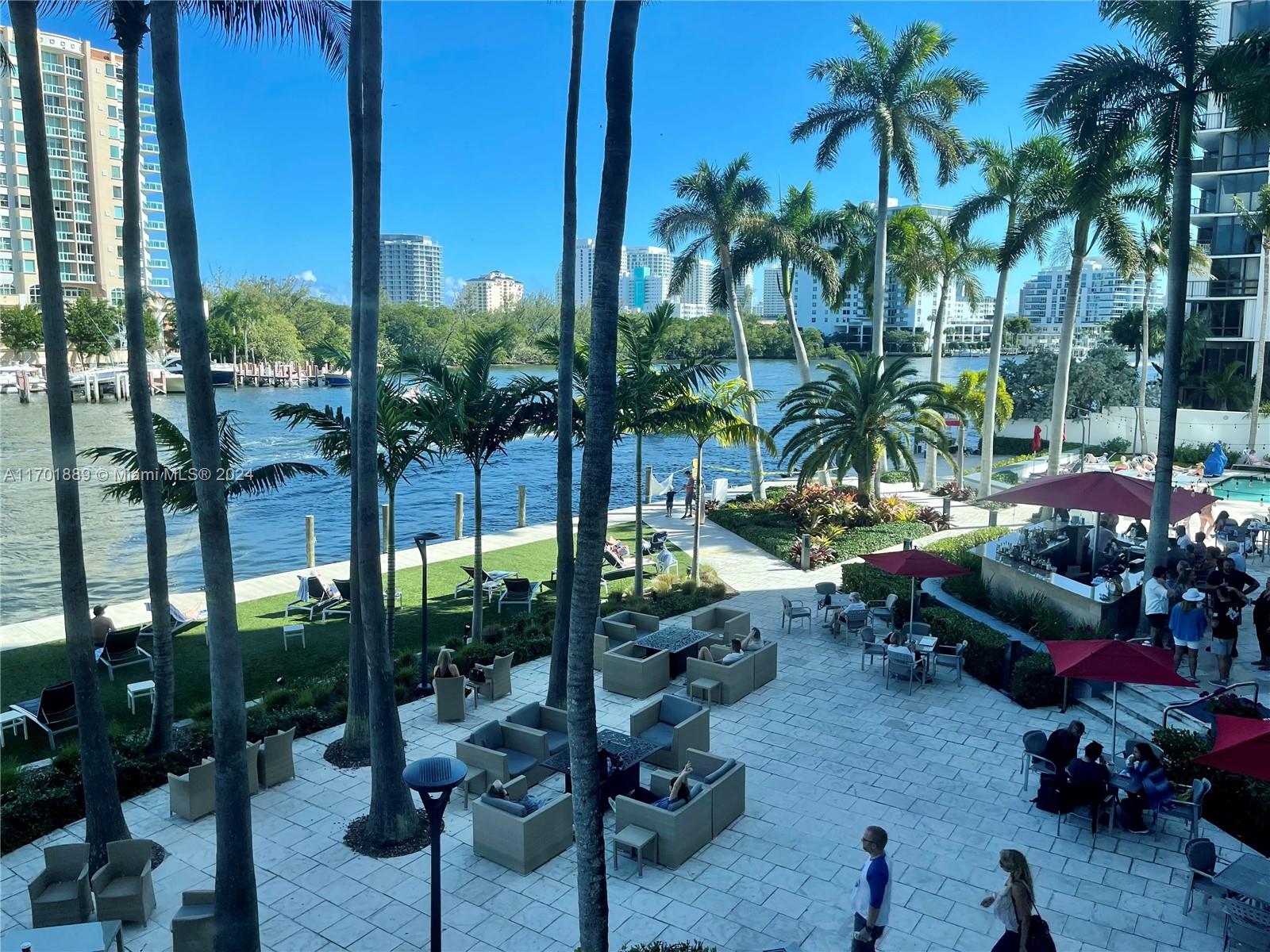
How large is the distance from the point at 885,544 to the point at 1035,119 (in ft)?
37.4

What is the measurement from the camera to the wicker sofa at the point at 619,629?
606 inches

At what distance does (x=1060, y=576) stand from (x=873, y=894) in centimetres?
1092

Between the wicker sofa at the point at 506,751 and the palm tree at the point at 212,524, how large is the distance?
332cm

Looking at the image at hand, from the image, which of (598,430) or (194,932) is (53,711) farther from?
(598,430)

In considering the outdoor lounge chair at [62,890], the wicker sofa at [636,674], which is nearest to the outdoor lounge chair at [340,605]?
the wicker sofa at [636,674]

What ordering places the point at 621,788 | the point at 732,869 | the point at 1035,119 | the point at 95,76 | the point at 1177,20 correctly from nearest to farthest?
the point at 732,869, the point at 621,788, the point at 1177,20, the point at 1035,119, the point at 95,76

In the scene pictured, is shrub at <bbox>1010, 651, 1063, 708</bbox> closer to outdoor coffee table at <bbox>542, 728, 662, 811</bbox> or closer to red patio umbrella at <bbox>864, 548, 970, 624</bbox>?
red patio umbrella at <bbox>864, 548, 970, 624</bbox>

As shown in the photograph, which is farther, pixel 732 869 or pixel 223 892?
pixel 732 869

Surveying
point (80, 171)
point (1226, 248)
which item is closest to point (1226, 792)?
point (1226, 248)

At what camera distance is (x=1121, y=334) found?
180 feet

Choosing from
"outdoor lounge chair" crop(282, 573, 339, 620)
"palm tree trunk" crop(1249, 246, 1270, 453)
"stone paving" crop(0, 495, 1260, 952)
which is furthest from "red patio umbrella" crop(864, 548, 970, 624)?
"palm tree trunk" crop(1249, 246, 1270, 453)

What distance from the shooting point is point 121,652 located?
1503 cm

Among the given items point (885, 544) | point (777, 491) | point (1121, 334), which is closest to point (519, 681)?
point (885, 544)

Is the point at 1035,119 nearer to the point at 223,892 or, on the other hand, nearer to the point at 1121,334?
the point at 223,892
